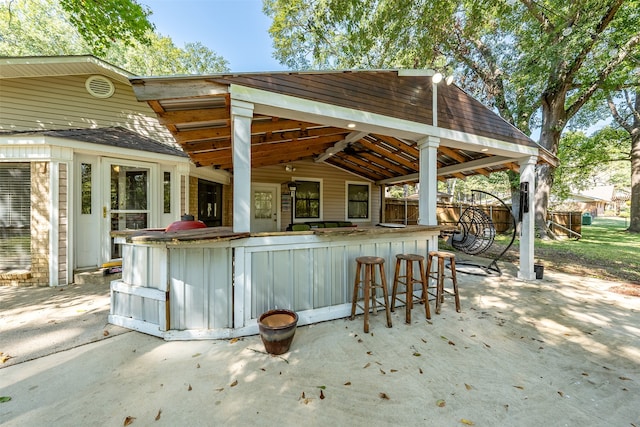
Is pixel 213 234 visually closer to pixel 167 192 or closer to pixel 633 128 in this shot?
pixel 167 192

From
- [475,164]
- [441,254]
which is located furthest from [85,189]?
[475,164]

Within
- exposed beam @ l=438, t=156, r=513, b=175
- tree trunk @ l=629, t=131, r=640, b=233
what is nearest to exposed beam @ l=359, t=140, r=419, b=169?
exposed beam @ l=438, t=156, r=513, b=175

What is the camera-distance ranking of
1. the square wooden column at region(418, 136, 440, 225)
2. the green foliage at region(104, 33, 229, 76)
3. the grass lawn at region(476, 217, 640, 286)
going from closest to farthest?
the square wooden column at region(418, 136, 440, 225)
the grass lawn at region(476, 217, 640, 286)
the green foliage at region(104, 33, 229, 76)

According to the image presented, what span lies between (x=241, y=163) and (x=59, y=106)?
5521mm

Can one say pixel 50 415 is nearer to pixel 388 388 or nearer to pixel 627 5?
pixel 388 388

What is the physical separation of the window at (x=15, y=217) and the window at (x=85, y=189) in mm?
737

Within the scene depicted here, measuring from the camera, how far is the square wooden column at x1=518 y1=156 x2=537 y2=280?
455cm

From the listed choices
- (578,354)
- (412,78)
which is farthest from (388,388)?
(412,78)

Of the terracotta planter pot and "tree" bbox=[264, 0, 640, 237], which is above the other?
"tree" bbox=[264, 0, 640, 237]

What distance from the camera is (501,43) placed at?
1048 cm

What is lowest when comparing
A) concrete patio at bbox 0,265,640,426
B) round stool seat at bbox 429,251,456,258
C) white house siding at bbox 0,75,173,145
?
concrete patio at bbox 0,265,640,426

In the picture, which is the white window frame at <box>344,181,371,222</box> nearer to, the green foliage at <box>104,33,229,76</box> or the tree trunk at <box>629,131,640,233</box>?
the green foliage at <box>104,33,229,76</box>

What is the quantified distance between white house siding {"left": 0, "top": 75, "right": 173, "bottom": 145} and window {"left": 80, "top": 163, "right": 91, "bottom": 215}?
1586mm

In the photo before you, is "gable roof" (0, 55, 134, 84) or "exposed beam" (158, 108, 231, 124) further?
"gable roof" (0, 55, 134, 84)
